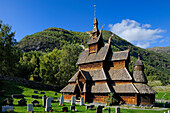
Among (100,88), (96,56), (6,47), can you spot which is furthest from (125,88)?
(6,47)

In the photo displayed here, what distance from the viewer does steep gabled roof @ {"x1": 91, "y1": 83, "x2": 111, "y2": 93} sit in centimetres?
Result: 2750

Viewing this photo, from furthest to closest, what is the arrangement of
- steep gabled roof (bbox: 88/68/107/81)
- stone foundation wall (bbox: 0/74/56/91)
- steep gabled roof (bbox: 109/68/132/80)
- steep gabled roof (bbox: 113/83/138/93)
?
stone foundation wall (bbox: 0/74/56/91) → steep gabled roof (bbox: 88/68/107/81) → steep gabled roof (bbox: 109/68/132/80) → steep gabled roof (bbox: 113/83/138/93)

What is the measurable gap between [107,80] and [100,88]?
231cm

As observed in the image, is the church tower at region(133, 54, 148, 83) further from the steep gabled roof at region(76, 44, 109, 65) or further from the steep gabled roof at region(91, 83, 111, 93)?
A: the steep gabled roof at region(76, 44, 109, 65)

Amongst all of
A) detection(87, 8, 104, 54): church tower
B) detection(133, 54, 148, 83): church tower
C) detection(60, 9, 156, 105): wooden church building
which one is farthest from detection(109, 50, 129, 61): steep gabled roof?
detection(87, 8, 104, 54): church tower

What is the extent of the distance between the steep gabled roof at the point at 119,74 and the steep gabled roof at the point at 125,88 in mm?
1423

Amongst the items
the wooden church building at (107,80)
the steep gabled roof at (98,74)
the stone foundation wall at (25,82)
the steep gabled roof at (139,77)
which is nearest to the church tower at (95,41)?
the wooden church building at (107,80)

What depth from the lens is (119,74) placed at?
29.4 m

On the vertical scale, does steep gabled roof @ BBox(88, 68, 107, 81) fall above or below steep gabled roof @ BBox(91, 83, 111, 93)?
above

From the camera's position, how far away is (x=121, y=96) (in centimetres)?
2762

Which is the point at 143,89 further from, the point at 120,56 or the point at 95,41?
the point at 95,41

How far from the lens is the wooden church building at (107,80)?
26.4 meters

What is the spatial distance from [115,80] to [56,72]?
3203 centimetres

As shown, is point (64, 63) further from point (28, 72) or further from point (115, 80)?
point (115, 80)
